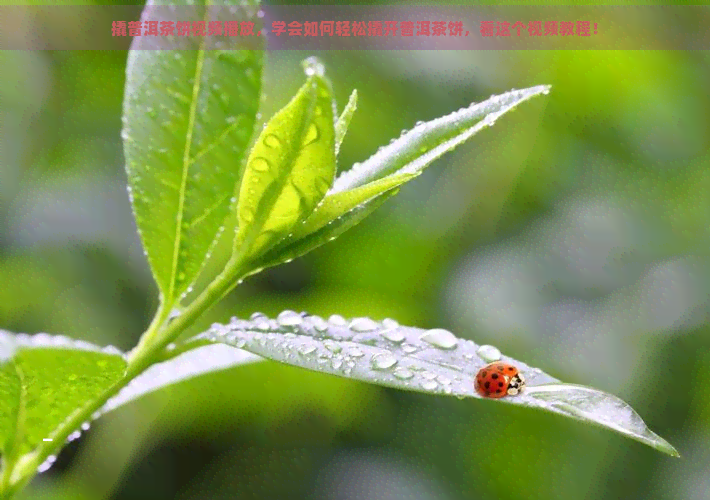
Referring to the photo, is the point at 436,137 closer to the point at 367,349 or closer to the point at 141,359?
the point at 367,349

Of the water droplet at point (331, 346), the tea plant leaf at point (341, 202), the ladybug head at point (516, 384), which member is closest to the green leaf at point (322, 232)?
the tea plant leaf at point (341, 202)

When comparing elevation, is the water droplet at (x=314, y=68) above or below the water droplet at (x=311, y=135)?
above

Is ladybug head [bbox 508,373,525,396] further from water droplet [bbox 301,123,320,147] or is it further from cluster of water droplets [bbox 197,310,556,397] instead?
water droplet [bbox 301,123,320,147]

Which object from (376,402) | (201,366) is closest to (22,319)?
(376,402)

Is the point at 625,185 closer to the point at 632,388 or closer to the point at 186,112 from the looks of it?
the point at 632,388

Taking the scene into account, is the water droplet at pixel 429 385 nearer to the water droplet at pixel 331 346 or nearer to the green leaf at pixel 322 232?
the water droplet at pixel 331 346

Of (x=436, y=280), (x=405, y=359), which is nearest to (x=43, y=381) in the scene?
(x=405, y=359)
